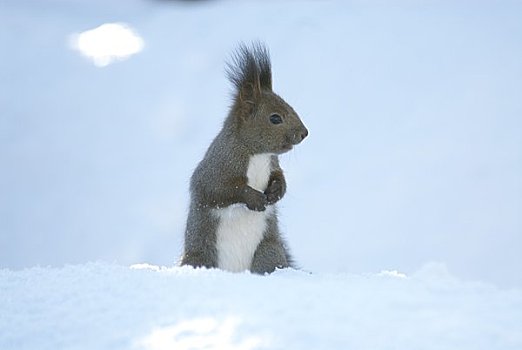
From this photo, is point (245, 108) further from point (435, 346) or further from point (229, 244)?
point (435, 346)

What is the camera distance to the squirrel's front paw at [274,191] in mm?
4535

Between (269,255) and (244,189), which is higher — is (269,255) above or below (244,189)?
below

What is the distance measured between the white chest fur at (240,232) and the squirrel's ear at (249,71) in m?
0.34

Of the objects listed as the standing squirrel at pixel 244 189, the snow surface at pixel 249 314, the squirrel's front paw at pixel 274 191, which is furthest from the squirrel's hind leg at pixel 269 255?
the snow surface at pixel 249 314

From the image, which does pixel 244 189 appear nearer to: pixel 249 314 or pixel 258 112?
pixel 258 112

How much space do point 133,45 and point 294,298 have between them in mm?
8544

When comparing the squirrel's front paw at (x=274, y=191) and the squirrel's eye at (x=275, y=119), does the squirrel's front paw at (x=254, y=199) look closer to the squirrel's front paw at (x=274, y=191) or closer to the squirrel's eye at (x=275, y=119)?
the squirrel's front paw at (x=274, y=191)

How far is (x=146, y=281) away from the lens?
9.84 ft

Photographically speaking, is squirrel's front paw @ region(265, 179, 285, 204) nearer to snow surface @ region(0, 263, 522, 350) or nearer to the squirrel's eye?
the squirrel's eye

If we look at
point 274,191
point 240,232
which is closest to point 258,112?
point 274,191

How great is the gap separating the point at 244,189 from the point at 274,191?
0.16 m

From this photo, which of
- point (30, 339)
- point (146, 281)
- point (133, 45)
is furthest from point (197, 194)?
point (133, 45)

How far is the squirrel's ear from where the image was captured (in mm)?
4758

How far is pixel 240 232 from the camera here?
458 cm
